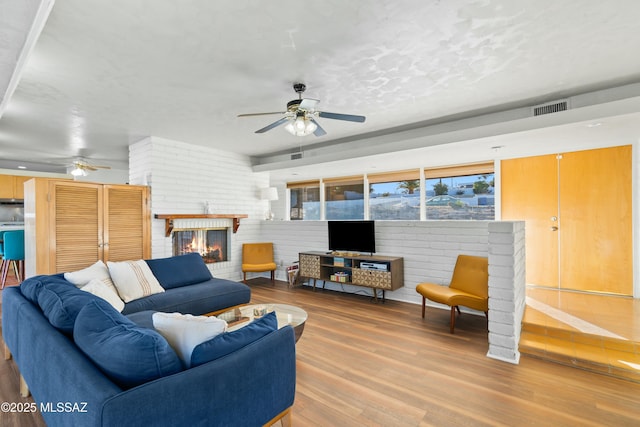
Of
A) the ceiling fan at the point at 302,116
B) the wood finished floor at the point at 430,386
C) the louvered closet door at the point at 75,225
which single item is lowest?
the wood finished floor at the point at 430,386

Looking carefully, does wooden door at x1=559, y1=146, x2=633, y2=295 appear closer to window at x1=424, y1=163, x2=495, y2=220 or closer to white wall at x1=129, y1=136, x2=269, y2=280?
window at x1=424, y1=163, x2=495, y2=220

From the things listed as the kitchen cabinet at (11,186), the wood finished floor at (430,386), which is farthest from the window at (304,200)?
the kitchen cabinet at (11,186)

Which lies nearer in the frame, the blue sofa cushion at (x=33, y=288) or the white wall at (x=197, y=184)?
the blue sofa cushion at (x=33, y=288)

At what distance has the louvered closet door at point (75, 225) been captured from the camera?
377 cm

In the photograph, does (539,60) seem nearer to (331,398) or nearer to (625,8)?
(625,8)

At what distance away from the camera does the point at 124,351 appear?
1246mm

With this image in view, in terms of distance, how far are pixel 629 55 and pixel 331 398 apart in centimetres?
362

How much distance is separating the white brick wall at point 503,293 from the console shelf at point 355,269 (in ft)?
5.35

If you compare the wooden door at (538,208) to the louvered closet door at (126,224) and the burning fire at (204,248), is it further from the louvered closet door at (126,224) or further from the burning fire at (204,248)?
the louvered closet door at (126,224)

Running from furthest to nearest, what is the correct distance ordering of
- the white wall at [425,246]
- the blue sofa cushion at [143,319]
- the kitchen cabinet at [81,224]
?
the white wall at [425,246] < the kitchen cabinet at [81,224] < the blue sofa cushion at [143,319]

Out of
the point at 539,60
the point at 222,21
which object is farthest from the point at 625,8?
the point at 222,21

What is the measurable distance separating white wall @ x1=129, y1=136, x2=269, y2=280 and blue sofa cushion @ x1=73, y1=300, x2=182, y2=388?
3.66 metres

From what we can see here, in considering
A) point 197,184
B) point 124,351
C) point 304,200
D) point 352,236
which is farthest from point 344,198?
point 124,351

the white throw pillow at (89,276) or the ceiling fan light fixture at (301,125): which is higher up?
the ceiling fan light fixture at (301,125)
